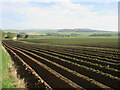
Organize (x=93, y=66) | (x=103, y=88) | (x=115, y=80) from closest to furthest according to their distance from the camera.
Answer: (x=103, y=88)
(x=115, y=80)
(x=93, y=66)

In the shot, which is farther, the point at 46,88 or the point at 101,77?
the point at 101,77

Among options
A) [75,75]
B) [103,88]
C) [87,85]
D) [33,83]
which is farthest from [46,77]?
[103,88]

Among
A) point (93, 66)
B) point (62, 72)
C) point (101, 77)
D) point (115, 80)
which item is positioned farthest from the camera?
point (93, 66)

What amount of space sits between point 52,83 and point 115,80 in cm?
487

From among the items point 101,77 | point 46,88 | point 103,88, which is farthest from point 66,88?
point 101,77

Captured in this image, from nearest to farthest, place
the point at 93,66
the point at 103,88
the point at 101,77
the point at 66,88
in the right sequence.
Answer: the point at 103,88
the point at 66,88
the point at 101,77
the point at 93,66

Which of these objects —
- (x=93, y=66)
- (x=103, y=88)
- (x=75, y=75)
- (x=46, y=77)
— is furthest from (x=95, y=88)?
(x=93, y=66)

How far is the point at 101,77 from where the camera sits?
1340cm

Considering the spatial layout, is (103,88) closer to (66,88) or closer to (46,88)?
(66,88)

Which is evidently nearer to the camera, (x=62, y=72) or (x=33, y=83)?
(x=33, y=83)

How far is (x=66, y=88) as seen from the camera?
11.3 meters

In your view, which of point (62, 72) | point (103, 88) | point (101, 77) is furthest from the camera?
point (62, 72)

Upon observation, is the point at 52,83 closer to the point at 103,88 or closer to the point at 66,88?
the point at 66,88

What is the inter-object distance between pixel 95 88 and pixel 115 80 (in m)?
2.26
